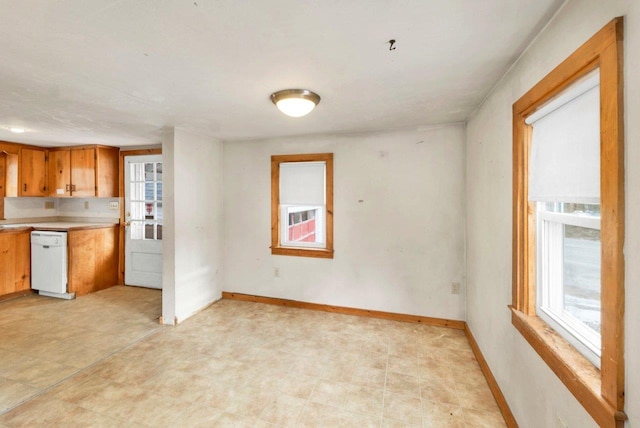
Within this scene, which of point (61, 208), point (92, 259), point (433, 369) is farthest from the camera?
point (61, 208)

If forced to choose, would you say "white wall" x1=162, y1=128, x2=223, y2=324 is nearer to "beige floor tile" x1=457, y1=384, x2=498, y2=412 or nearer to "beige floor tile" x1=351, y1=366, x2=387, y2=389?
"beige floor tile" x1=351, y1=366, x2=387, y2=389

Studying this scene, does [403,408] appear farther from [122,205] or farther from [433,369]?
[122,205]

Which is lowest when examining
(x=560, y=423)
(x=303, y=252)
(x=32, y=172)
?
(x=560, y=423)

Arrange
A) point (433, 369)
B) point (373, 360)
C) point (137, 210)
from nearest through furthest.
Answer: point (433, 369)
point (373, 360)
point (137, 210)

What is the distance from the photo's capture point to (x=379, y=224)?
3.62 meters

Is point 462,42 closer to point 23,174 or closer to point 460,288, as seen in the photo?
point 460,288

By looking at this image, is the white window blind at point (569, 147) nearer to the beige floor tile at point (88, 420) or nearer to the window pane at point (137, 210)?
the beige floor tile at point (88, 420)

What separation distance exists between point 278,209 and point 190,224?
3.76 ft

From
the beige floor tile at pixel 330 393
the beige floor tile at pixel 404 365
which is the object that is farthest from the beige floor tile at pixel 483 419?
the beige floor tile at pixel 330 393

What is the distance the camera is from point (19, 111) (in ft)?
9.11

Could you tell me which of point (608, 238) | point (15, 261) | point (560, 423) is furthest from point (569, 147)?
point (15, 261)

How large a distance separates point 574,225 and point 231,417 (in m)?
2.34

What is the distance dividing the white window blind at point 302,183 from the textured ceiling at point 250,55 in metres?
1.07

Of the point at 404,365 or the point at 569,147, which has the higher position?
the point at 569,147
